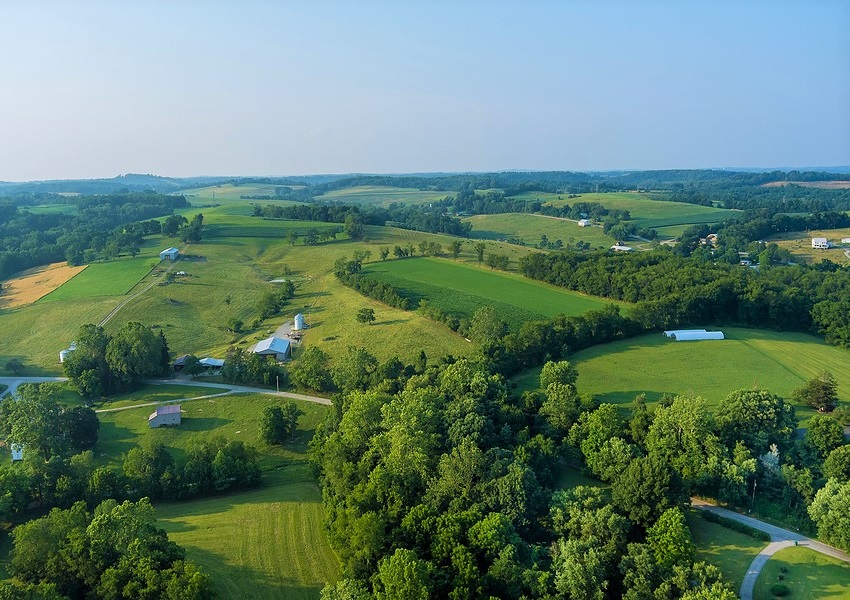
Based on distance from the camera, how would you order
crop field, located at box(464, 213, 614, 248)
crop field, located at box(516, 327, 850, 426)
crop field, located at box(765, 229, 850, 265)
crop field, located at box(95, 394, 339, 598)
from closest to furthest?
crop field, located at box(95, 394, 339, 598) < crop field, located at box(516, 327, 850, 426) < crop field, located at box(765, 229, 850, 265) < crop field, located at box(464, 213, 614, 248)

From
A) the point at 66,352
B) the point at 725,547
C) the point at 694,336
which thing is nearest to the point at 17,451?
the point at 66,352

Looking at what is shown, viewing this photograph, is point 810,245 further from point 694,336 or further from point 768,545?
point 768,545

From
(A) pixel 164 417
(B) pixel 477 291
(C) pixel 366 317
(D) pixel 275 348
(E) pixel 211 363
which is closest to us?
(A) pixel 164 417

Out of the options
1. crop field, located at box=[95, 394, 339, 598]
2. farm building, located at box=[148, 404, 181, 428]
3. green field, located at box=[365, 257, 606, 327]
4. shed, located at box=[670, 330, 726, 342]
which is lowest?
crop field, located at box=[95, 394, 339, 598]

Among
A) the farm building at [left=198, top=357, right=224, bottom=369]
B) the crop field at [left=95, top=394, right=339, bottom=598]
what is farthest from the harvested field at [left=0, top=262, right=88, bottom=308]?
the crop field at [left=95, top=394, right=339, bottom=598]

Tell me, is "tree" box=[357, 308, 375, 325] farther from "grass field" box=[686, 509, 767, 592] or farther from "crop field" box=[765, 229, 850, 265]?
"crop field" box=[765, 229, 850, 265]

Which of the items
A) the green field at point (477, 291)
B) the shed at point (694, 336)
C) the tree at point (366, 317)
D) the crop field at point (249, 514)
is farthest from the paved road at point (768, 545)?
the tree at point (366, 317)
